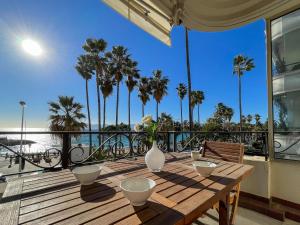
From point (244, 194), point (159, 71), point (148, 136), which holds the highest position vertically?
point (159, 71)

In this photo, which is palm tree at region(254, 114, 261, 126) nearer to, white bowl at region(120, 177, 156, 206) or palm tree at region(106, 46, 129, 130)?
palm tree at region(106, 46, 129, 130)

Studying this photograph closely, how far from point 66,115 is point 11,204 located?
13.1 meters

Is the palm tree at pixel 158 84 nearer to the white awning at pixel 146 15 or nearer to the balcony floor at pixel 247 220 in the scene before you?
the balcony floor at pixel 247 220

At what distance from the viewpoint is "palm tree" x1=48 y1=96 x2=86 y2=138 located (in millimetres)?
11984

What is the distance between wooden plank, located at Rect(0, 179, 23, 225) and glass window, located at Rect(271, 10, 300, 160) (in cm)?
308

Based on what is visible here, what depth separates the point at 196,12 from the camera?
160 centimetres

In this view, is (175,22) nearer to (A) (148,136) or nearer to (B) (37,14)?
(A) (148,136)

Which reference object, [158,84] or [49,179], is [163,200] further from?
[158,84]

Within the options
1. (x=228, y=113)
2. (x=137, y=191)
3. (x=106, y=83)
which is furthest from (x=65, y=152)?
(x=228, y=113)

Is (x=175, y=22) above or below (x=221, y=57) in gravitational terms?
below

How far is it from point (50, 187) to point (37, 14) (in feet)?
20.1

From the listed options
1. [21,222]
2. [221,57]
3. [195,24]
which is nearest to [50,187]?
[21,222]

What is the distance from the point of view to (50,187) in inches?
41.2

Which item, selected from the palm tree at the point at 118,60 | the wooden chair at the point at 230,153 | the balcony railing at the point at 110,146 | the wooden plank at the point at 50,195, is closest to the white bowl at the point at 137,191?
the wooden plank at the point at 50,195
